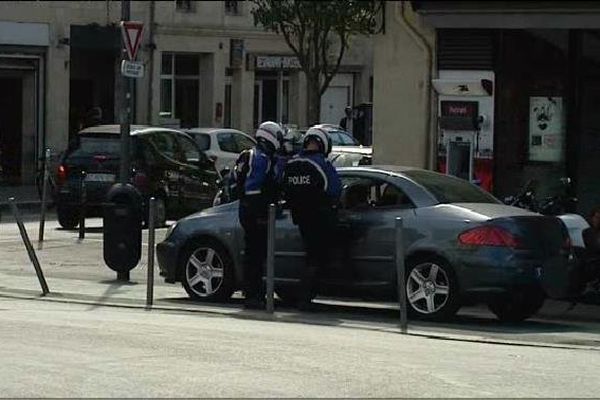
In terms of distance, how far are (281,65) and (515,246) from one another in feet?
101

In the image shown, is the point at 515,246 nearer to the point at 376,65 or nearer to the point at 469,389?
the point at 469,389

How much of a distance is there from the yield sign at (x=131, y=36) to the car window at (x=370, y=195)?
20.5ft

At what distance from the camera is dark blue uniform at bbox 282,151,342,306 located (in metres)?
13.9

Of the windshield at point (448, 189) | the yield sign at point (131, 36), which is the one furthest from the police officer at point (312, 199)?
the yield sign at point (131, 36)

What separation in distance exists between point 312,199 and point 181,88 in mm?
28121

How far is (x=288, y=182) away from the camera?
46.5ft

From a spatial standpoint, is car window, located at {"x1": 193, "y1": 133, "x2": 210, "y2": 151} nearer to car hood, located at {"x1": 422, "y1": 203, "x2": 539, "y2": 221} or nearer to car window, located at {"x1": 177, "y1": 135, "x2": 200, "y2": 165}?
car window, located at {"x1": 177, "y1": 135, "x2": 200, "y2": 165}

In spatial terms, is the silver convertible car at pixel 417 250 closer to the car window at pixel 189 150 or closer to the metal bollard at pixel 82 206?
the metal bollard at pixel 82 206

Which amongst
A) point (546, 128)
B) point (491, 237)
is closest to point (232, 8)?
point (546, 128)

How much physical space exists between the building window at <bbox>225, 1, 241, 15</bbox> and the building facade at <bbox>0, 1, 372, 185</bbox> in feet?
0.16

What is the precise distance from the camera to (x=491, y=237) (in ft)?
43.1

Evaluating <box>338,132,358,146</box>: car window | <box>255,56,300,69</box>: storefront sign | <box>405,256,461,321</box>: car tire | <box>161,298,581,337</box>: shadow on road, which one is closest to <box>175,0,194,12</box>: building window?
<box>255,56,300,69</box>: storefront sign

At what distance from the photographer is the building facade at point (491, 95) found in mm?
17891

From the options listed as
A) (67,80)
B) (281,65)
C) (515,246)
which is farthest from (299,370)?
(281,65)
